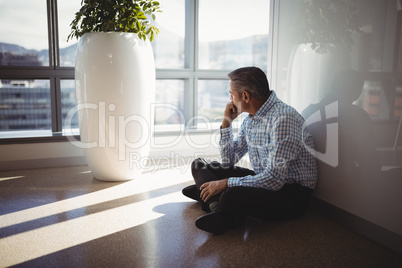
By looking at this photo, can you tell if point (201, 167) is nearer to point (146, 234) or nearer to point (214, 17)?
point (146, 234)

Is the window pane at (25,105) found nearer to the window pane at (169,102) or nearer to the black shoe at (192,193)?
the window pane at (169,102)

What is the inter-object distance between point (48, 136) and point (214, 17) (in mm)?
1999

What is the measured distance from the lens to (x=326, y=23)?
1.88m

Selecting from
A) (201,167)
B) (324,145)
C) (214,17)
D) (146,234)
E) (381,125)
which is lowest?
(146,234)

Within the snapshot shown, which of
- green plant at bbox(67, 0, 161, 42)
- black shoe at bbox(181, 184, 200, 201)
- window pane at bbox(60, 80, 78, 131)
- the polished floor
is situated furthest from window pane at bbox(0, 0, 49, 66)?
black shoe at bbox(181, 184, 200, 201)

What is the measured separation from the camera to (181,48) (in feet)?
11.8

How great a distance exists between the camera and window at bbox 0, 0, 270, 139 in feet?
9.79

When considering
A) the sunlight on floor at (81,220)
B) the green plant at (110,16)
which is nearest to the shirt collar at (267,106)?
the sunlight on floor at (81,220)

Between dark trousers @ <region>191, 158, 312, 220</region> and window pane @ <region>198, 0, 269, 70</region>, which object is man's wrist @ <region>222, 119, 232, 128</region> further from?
window pane @ <region>198, 0, 269, 70</region>

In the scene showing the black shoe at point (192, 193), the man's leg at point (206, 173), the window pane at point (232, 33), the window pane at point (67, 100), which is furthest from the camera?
the window pane at point (232, 33)

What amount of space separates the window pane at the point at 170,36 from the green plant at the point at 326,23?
5.44 ft

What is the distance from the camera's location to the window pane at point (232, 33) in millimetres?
3643

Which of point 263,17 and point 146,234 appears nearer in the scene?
point 146,234

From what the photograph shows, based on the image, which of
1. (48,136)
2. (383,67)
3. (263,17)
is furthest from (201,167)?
(263,17)
